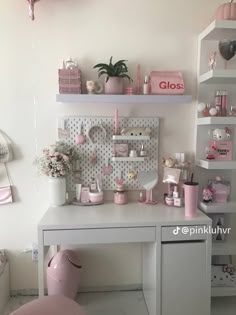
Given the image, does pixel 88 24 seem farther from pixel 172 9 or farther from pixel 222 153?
pixel 222 153

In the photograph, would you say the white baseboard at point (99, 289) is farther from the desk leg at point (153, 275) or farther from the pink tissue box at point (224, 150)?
the pink tissue box at point (224, 150)

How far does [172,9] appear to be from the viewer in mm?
1987

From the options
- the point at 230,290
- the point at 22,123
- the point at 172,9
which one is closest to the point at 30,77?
the point at 22,123

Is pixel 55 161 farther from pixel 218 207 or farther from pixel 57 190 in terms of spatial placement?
pixel 218 207

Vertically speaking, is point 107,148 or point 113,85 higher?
point 113,85

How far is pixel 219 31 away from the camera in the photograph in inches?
72.6

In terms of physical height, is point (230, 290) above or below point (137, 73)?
below

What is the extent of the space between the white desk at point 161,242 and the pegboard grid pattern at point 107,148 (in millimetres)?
369

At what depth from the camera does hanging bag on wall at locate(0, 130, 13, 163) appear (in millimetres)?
1963

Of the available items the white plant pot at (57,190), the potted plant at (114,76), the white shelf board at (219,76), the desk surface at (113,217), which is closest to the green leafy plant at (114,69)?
the potted plant at (114,76)

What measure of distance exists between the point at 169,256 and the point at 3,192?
1.23 meters

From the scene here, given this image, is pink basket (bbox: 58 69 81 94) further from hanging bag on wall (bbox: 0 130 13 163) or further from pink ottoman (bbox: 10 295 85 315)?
pink ottoman (bbox: 10 295 85 315)

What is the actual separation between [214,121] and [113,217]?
898 millimetres

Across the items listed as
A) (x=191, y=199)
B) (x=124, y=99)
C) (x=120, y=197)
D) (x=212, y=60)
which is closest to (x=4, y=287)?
(x=120, y=197)
